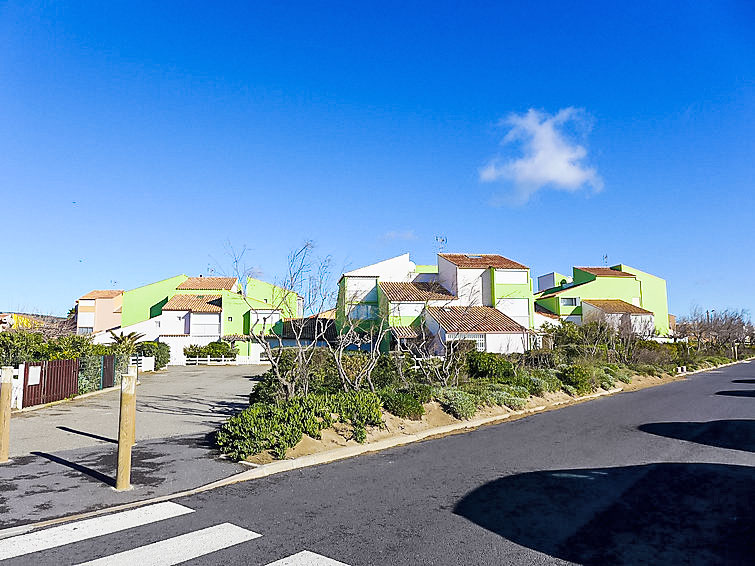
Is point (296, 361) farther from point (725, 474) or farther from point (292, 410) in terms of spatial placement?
point (725, 474)

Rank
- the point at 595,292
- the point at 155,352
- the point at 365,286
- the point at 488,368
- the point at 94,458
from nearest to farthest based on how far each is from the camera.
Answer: the point at 94,458 < the point at 488,368 < the point at 155,352 < the point at 365,286 < the point at 595,292

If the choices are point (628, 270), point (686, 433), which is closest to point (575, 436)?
point (686, 433)

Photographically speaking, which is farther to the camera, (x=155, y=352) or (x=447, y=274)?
(x=447, y=274)

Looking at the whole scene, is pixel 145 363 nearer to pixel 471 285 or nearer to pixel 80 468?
pixel 471 285

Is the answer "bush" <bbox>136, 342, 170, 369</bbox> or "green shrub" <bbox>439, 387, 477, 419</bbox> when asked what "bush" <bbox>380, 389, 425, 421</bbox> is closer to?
"green shrub" <bbox>439, 387, 477, 419</bbox>

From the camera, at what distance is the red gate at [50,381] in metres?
16.0

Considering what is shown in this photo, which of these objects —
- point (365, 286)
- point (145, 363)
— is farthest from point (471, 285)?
point (145, 363)

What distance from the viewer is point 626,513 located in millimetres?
6391

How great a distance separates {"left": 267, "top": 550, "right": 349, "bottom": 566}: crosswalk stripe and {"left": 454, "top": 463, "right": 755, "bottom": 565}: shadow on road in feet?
6.01

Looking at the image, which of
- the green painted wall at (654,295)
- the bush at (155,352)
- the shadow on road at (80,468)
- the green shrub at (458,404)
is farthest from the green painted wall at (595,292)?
the shadow on road at (80,468)

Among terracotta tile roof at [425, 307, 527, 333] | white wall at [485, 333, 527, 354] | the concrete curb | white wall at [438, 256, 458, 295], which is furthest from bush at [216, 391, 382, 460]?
white wall at [438, 256, 458, 295]

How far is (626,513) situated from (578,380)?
1666cm

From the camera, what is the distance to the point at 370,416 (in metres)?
11.0

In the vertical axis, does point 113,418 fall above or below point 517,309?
below
